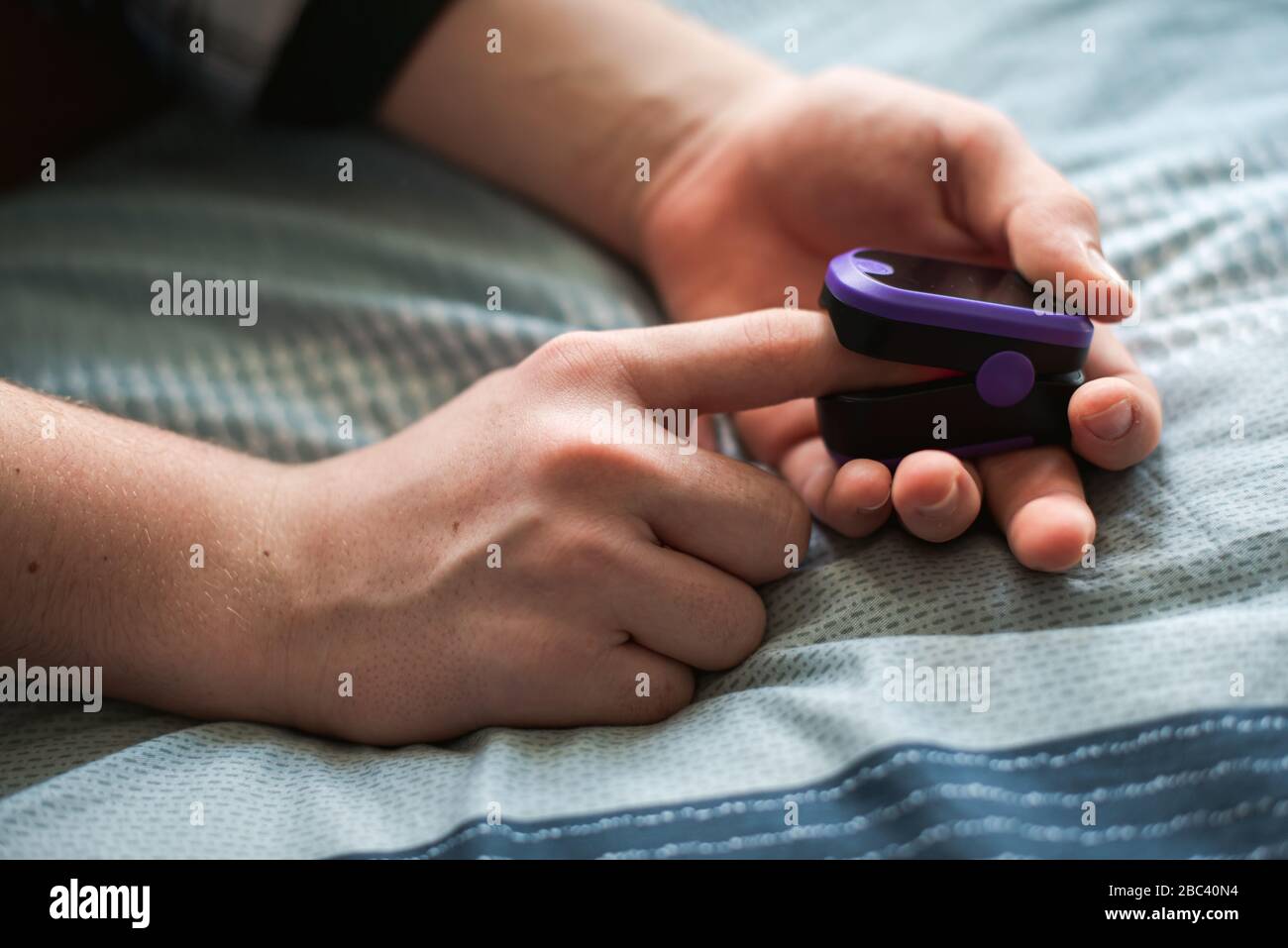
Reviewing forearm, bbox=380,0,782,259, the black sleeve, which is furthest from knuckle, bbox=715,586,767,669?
the black sleeve

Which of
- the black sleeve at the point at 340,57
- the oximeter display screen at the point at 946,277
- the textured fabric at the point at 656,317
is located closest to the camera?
the textured fabric at the point at 656,317

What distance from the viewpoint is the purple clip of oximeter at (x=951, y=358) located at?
63cm

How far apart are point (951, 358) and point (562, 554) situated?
27 centimetres

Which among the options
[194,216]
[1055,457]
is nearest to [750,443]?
[1055,457]

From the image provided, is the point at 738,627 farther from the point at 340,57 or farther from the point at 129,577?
the point at 340,57

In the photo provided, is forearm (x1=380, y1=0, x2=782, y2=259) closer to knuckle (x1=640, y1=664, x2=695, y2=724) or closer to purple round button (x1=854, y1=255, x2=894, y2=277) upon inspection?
purple round button (x1=854, y1=255, x2=894, y2=277)

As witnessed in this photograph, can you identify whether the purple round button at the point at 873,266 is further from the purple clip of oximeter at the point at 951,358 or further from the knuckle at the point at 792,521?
the knuckle at the point at 792,521

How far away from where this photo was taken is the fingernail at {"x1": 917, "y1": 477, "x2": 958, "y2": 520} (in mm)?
611

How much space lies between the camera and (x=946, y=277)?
0.68 meters

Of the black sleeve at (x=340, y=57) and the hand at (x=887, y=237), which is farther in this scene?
the black sleeve at (x=340, y=57)

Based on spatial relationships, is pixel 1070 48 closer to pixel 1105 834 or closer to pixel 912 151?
pixel 912 151

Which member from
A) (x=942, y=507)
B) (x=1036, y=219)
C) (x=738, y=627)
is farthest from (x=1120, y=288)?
(x=738, y=627)

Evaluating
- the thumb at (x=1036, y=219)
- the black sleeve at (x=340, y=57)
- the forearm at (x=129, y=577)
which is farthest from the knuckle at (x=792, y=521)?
the black sleeve at (x=340, y=57)

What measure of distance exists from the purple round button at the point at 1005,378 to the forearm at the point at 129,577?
46 cm
